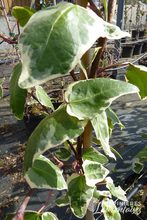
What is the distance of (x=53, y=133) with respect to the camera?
0.41m

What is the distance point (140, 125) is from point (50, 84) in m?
1.15

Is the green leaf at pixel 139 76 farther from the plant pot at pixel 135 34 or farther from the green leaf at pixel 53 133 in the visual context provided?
the plant pot at pixel 135 34

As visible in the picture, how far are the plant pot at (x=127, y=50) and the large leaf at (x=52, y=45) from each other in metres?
3.33

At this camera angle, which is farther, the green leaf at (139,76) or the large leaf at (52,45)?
the green leaf at (139,76)

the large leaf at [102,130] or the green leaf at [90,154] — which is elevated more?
the large leaf at [102,130]

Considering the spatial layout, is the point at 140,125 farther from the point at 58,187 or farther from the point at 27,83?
the point at 27,83

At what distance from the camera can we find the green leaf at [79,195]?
1.81ft

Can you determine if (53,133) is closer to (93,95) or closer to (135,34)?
(93,95)

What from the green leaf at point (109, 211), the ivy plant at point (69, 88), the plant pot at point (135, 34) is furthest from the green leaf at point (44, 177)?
the plant pot at point (135, 34)

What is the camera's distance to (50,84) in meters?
2.91

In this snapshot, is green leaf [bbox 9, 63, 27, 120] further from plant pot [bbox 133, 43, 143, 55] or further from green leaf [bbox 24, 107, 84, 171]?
plant pot [bbox 133, 43, 143, 55]

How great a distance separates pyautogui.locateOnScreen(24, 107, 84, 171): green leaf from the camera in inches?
15.8

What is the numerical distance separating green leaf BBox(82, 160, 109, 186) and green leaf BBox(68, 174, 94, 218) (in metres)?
0.02

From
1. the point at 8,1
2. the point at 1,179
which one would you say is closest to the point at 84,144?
the point at 1,179
